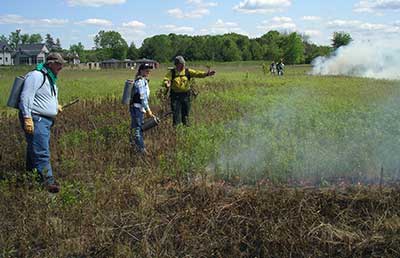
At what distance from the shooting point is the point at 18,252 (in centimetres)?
397

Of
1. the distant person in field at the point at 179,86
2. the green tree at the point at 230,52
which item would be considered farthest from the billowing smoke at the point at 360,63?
the green tree at the point at 230,52

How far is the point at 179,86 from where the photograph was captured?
345 inches

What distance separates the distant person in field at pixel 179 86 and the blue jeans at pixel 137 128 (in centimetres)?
133

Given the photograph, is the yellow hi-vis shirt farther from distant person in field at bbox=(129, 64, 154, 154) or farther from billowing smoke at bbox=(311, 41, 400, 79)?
billowing smoke at bbox=(311, 41, 400, 79)

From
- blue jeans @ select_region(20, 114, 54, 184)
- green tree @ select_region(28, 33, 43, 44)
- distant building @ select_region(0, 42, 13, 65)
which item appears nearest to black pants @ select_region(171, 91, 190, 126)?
blue jeans @ select_region(20, 114, 54, 184)

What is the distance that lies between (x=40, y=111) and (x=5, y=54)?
331ft

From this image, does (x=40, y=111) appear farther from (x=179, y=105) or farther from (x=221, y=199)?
(x=179, y=105)

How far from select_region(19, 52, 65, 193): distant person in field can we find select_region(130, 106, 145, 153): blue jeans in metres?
1.65

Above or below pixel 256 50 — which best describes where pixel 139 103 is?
below

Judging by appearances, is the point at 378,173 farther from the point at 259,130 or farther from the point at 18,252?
the point at 18,252

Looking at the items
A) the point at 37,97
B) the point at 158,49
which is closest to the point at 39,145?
the point at 37,97

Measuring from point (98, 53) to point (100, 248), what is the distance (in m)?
111

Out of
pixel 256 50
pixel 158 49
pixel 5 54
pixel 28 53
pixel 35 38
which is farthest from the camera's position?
pixel 35 38

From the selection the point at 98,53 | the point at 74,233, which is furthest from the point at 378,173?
the point at 98,53
